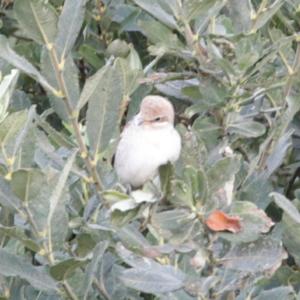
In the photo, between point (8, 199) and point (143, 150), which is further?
point (143, 150)

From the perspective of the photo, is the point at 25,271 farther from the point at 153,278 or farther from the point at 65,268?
the point at 153,278

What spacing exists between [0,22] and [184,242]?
1.99 m

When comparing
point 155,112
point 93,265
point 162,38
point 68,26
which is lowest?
point 155,112

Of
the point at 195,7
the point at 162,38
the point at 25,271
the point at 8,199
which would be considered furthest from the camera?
the point at 162,38

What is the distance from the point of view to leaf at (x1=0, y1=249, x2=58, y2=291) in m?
2.52

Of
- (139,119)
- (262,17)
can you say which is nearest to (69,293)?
(262,17)

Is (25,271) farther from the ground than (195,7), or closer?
closer

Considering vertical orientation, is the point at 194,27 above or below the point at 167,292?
above

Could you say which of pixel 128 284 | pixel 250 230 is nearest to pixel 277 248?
pixel 250 230

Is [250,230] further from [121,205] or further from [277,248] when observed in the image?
[121,205]

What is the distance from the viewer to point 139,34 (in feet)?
14.1

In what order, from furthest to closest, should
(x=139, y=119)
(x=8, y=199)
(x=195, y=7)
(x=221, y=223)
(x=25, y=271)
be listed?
(x=139, y=119) → (x=195, y=7) → (x=25, y=271) → (x=8, y=199) → (x=221, y=223)

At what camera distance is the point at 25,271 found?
Answer: 100 inches

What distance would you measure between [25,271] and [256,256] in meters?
0.54
